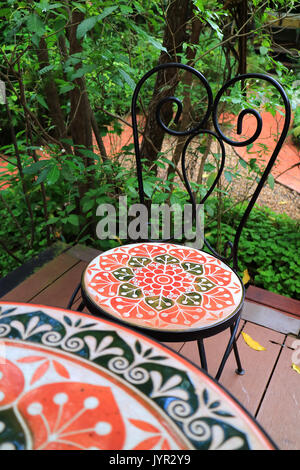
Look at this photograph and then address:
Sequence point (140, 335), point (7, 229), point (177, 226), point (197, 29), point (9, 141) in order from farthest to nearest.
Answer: point (9, 141), point (7, 229), point (177, 226), point (197, 29), point (140, 335)

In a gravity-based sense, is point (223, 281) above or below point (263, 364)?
above

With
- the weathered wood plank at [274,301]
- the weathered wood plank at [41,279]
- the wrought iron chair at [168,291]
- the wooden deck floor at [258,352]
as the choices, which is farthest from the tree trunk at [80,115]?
the weathered wood plank at [274,301]

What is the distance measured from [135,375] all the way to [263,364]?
3.23ft

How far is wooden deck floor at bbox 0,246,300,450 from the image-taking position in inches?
46.4

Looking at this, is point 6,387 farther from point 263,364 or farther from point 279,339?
point 279,339

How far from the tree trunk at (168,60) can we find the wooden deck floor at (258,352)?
770 millimetres

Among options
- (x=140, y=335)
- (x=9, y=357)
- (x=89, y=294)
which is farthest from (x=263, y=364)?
(x=9, y=357)

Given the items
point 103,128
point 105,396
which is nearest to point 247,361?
point 105,396

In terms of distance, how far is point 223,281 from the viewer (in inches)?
41.1

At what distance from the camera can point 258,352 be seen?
1.43m

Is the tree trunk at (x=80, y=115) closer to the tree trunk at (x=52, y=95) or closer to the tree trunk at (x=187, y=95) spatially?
the tree trunk at (x=52, y=95)

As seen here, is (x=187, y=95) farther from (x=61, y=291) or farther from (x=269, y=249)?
(x=61, y=291)

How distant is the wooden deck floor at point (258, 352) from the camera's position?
1180mm

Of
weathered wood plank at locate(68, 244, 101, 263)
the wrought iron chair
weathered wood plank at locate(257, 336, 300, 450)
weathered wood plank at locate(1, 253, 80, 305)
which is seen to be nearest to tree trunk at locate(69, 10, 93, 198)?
weathered wood plank at locate(68, 244, 101, 263)
